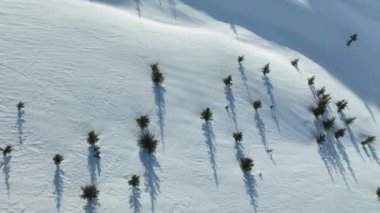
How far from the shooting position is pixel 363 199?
415 inches

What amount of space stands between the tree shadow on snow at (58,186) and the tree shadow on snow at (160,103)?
211 centimetres

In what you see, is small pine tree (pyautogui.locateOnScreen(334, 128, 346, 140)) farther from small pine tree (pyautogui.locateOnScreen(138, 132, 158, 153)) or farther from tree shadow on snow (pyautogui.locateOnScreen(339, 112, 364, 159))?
small pine tree (pyautogui.locateOnScreen(138, 132, 158, 153))

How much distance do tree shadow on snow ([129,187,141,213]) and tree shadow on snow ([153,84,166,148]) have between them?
1256mm

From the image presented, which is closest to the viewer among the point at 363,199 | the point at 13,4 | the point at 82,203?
the point at 82,203

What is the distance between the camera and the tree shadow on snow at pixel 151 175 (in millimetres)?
9055

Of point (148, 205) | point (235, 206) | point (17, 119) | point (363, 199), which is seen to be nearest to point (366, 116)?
point (363, 199)

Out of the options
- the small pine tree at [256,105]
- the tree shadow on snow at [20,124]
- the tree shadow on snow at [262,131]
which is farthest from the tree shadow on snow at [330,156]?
the tree shadow on snow at [20,124]

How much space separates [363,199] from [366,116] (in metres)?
2.71

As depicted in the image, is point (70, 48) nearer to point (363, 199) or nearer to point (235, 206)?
point (235, 206)

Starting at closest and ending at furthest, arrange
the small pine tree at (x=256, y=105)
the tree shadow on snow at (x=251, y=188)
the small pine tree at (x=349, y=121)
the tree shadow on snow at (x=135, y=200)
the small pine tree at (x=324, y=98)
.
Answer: the tree shadow on snow at (x=135, y=200) < the tree shadow on snow at (x=251, y=188) < the small pine tree at (x=256, y=105) < the small pine tree at (x=349, y=121) < the small pine tree at (x=324, y=98)

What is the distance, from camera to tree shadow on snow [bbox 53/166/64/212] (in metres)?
8.34

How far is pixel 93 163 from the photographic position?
9.08m

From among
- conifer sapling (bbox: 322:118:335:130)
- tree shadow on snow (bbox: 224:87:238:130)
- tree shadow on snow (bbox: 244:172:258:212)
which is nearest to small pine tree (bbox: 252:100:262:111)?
tree shadow on snow (bbox: 224:87:238:130)

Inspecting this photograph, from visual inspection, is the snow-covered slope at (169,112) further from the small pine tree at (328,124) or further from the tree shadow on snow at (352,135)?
the small pine tree at (328,124)
